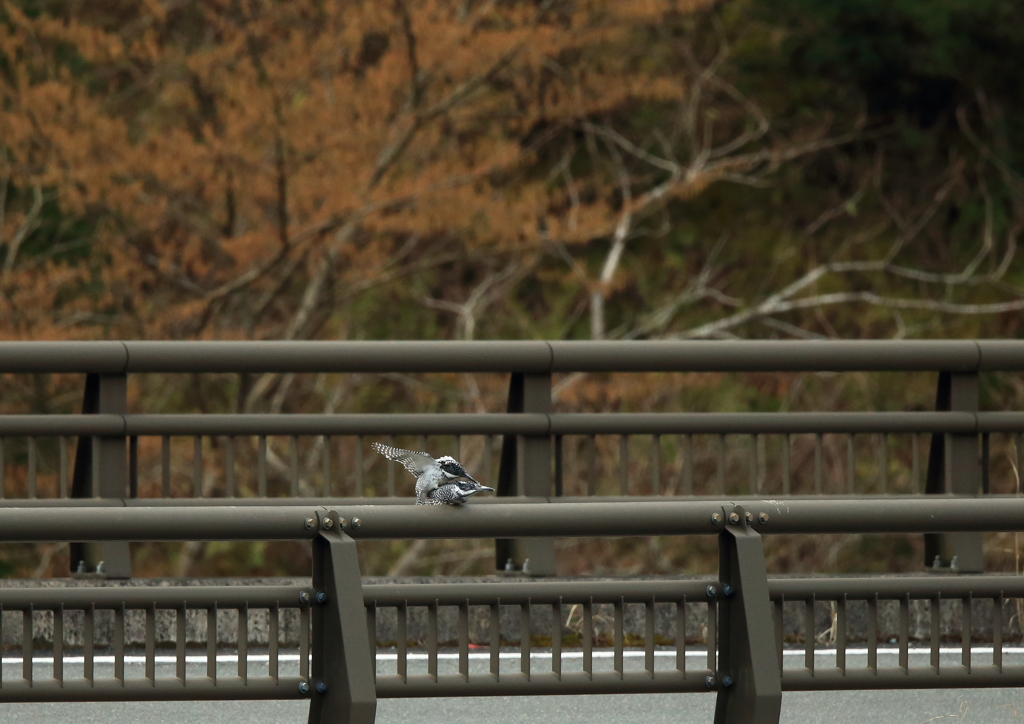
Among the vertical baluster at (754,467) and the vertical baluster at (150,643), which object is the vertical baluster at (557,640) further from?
the vertical baluster at (754,467)

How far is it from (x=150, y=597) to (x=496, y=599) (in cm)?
102

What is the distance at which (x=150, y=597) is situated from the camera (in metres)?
4.79

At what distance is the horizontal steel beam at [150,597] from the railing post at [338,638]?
0.27 feet

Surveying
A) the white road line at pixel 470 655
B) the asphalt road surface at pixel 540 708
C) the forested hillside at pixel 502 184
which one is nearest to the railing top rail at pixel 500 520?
the asphalt road surface at pixel 540 708

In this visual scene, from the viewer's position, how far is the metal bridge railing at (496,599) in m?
4.71

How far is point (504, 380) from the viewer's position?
1867 centimetres

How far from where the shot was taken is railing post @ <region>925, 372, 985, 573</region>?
8.04 meters

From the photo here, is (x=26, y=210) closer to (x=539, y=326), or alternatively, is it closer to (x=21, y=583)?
(x=539, y=326)

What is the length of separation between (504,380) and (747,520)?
13687mm

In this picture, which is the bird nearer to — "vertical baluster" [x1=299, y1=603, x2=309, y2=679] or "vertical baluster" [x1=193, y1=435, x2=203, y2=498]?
"vertical baluster" [x1=299, y1=603, x2=309, y2=679]

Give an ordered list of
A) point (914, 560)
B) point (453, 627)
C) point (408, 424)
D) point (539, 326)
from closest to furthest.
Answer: point (453, 627)
point (408, 424)
point (914, 560)
point (539, 326)

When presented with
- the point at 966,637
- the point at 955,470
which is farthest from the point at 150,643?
the point at 955,470

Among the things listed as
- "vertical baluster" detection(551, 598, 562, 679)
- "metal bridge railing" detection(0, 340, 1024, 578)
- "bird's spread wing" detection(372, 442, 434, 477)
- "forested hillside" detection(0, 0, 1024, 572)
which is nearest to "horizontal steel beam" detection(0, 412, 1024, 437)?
"metal bridge railing" detection(0, 340, 1024, 578)

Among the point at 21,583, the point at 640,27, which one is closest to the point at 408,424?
the point at 21,583
